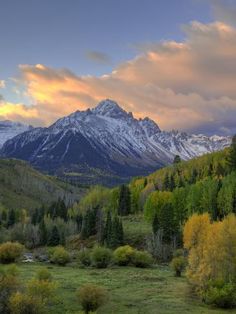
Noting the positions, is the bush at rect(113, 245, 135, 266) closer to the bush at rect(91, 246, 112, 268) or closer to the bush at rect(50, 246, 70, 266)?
the bush at rect(91, 246, 112, 268)

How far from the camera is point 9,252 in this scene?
100 m

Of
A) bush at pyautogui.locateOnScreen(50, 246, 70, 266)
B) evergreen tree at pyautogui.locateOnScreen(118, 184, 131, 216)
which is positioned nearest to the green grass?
bush at pyautogui.locateOnScreen(50, 246, 70, 266)

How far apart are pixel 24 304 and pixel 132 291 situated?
26428 mm

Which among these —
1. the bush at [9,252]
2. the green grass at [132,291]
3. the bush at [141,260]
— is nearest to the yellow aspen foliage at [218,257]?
the green grass at [132,291]

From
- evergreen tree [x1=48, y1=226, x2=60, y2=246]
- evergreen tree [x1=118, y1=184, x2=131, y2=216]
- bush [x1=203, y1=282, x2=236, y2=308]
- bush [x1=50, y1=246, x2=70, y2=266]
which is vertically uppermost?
evergreen tree [x1=118, y1=184, x2=131, y2=216]

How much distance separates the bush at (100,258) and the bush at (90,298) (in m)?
47.5

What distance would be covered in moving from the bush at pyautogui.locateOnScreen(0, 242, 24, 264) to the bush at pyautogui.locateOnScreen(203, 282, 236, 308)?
169ft

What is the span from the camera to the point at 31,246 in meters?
157

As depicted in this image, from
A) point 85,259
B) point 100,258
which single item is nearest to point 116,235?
point 85,259

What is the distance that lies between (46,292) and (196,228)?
39.4m

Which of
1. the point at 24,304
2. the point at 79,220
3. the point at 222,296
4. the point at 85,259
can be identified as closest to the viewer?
the point at 24,304

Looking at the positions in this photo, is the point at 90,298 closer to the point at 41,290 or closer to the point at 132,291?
the point at 41,290

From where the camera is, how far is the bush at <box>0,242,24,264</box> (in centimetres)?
9912

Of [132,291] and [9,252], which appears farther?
[9,252]
